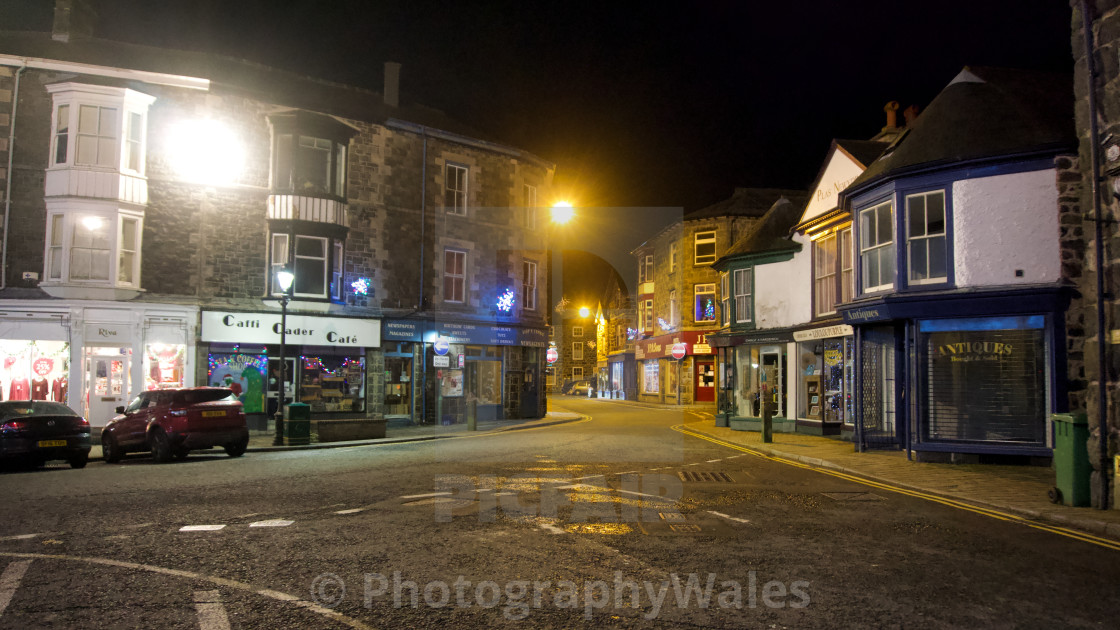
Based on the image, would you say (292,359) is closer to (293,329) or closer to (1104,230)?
(293,329)

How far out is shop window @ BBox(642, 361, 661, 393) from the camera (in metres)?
48.9

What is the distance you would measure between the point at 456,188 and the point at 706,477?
20067mm

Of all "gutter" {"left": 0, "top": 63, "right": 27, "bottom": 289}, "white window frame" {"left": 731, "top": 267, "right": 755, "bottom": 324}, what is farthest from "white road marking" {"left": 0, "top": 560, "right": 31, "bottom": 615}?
"white window frame" {"left": 731, "top": 267, "right": 755, "bottom": 324}

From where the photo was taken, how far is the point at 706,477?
41.5 feet

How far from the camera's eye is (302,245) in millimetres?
25125

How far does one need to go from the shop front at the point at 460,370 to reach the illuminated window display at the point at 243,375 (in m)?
4.61

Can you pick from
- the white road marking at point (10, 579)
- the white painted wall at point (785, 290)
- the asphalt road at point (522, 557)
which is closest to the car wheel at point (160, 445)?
the asphalt road at point (522, 557)

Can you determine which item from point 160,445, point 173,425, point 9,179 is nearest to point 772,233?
point 173,425

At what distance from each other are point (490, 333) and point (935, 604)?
81.9 ft

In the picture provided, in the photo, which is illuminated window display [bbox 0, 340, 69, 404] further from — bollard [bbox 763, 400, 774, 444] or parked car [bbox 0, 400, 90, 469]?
bollard [bbox 763, 400, 774, 444]

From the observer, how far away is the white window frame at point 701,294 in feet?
142

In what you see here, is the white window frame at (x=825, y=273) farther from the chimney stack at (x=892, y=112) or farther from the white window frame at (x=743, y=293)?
the chimney stack at (x=892, y=112)

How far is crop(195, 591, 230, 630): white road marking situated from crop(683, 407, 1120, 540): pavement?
32.0ft

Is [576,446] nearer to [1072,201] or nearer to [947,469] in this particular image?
[947,469]
